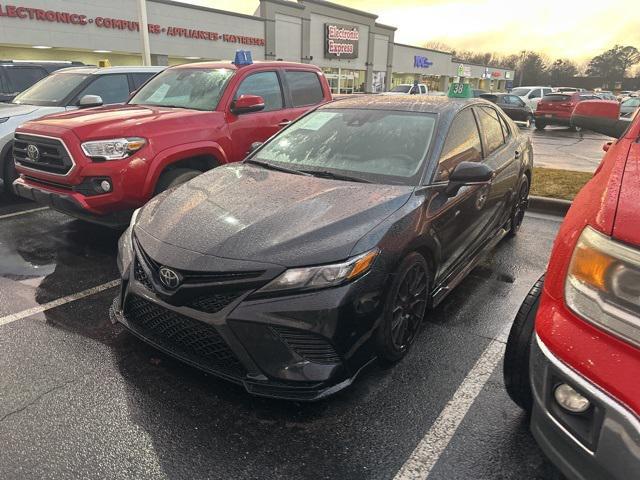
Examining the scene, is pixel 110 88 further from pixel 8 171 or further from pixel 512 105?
pixel 512 105

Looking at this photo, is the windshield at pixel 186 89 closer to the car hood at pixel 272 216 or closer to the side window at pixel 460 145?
the car hood at pixel 272 216

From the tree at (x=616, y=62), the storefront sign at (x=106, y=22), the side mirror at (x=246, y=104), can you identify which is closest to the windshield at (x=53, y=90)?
the side mirror at (x=246, y=104)

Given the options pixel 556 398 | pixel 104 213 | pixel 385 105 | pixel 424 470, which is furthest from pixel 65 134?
pixel 556 398

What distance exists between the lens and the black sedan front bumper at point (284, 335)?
2.27m

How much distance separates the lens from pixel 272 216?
2689mm

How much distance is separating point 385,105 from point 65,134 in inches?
118

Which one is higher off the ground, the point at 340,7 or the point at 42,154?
the point at 340,7

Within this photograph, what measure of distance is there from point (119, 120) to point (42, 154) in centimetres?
86

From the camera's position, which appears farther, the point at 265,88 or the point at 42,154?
the point at 265,88

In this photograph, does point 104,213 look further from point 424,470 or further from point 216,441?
point 424,470

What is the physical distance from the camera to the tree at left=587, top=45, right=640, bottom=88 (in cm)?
8650

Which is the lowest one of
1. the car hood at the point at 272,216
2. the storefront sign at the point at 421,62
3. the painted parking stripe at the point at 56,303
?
the painted parking stripe at the point at 56,303

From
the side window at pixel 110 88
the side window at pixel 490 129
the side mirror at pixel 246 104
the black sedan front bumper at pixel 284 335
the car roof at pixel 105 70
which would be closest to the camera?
the black sedan front bumper at pixel 284 335

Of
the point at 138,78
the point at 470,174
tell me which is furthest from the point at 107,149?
the point at 138,78
